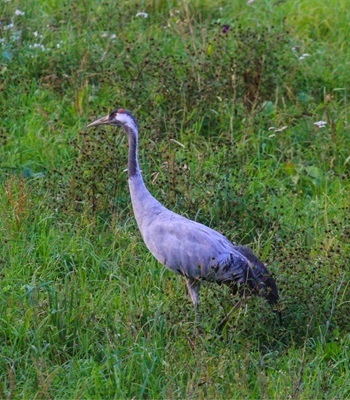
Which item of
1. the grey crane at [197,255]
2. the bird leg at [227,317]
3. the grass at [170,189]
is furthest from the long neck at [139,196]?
the bird leg at [227,317]

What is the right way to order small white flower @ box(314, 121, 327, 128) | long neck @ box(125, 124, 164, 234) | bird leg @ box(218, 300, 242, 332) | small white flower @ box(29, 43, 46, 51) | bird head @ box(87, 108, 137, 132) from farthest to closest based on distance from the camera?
1. small white flower @ box(29, 43, 46, 51)
2. small white flower @ box(314, 121, 327, 128)
3. bird head @ box(87, 108, 137, 132)
4. long neck @ box(125, 124, 164, 234)
5. bird leg @ box(218, 300, 242, 332)

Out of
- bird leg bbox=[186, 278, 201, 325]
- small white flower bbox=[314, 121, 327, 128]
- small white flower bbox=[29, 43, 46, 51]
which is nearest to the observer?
bird leg bbox=[186, 278, 201, 325]

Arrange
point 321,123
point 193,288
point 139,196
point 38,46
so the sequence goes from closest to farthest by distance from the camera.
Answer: point 193,288 < point 139,196 < point 321,123 < point 38,46

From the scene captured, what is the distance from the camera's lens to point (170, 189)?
22.5 ft

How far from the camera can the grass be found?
5.32 metres

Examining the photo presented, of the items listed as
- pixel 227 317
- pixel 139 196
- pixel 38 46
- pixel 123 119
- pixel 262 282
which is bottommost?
pixel 227 317

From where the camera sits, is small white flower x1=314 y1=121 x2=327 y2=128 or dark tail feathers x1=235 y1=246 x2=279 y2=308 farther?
small white flower x1=314 y1=121 x2=327 y2=128

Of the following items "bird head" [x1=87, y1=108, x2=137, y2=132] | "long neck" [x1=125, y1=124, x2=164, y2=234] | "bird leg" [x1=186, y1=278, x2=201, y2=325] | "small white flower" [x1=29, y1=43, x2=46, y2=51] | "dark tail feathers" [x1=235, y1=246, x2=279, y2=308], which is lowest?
"bird leg" [x1=186, y1=278, x2=201, y2=325]

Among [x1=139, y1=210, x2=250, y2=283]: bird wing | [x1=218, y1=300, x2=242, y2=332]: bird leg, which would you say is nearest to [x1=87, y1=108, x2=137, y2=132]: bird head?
[x1=139, y1=210, x2=250, y2=283]: bird wing

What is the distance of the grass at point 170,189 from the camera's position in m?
5.32

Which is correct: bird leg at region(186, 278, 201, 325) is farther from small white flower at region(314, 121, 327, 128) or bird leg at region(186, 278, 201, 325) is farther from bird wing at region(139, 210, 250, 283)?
small white flower at region(314, 121, 327, 128)

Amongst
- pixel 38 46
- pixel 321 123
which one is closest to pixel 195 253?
pixel 321 123

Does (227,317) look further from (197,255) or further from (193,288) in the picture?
(197,255)

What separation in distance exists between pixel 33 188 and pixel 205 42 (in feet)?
7.56
